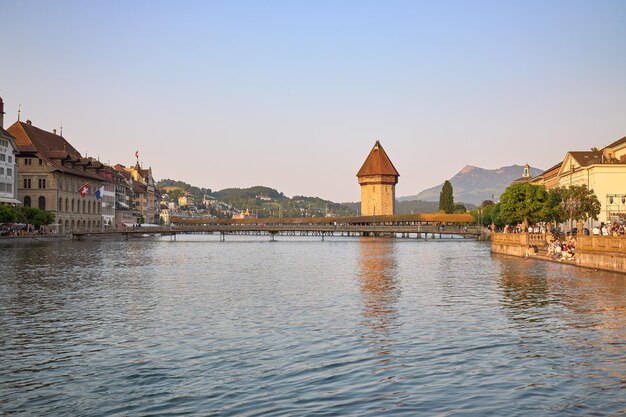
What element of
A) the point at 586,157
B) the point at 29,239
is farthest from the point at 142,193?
the point at 586,157

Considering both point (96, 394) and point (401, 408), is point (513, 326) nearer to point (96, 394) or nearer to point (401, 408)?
point (401, 408)

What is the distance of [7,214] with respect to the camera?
259ft

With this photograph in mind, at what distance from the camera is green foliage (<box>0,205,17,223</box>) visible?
78.8 meters

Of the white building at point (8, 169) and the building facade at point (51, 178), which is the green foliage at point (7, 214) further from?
the building facade at point (51, 178)

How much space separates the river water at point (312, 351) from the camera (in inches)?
497

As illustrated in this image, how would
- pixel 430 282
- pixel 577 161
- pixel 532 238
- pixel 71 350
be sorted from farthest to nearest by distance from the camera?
pixel 577 161
pixel 532 238
pixel 430 282
pixel 71 350

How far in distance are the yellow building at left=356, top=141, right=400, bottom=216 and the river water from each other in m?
147

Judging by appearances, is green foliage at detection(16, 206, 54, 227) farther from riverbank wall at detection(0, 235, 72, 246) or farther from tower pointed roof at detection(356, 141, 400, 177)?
tower pointed roof at detection(356, 141, 400, 177)

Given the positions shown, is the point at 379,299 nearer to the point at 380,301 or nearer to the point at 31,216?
the point at 380,301

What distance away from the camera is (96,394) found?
1319cm

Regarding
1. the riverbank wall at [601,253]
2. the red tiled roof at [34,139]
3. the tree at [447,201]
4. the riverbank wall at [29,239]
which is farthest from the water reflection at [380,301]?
the tree at [447,201]

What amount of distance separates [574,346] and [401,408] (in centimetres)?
733

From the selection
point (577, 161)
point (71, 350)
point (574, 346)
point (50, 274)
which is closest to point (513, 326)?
point (574, 346)

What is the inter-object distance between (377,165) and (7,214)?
383 feet
